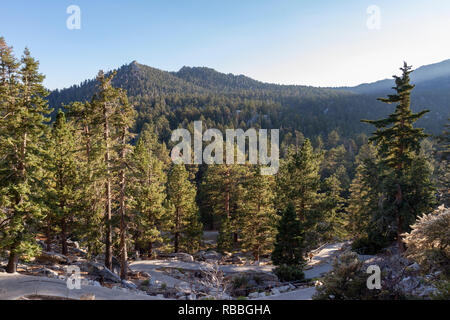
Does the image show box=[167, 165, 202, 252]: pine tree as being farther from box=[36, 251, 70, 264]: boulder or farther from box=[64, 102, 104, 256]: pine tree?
box=[36, 251, 70, 264]: boulder

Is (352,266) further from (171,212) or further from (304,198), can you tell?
(171,212)

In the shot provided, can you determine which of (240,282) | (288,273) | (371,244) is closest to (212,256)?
(240,282)

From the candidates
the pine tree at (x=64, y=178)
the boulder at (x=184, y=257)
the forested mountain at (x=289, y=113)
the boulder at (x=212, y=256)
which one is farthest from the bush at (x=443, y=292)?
the forested mountain at (x=289, y=113)

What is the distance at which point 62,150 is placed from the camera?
2186 cm

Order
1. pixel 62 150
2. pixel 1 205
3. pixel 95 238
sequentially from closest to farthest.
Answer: pixel 1 205
pixel 95 238
pixel 62 150

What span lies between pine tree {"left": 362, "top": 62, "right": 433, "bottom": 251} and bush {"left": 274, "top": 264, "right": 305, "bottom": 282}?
24.8 ft

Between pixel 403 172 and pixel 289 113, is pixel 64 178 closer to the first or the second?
pixel 403 172

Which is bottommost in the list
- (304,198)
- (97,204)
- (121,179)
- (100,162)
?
(304,198)

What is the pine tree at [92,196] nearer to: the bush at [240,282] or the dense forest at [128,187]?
the dense forest at [128,187]

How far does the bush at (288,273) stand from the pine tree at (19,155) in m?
17.0

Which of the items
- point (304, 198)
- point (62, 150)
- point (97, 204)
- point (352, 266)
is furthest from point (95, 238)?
point (304, 198)

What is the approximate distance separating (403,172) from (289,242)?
10887mm

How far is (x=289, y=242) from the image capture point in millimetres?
23438

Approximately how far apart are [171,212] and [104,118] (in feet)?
53.5
